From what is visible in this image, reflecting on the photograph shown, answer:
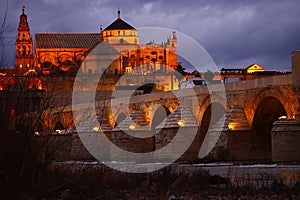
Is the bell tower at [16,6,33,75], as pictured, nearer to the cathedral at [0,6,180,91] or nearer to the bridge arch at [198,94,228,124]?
the cathedral at [0,6,180,91]

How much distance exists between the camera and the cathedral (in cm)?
9269

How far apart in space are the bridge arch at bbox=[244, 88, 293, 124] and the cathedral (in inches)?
2345

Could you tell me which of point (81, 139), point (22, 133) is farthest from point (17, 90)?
point (81, 139)

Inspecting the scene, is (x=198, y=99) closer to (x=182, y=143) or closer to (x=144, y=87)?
(x=182, y=143)

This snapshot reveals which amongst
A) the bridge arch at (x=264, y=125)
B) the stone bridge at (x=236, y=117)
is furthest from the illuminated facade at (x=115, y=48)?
the bridge arch at (x=264, y=125)

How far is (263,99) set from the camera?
25.6 meters

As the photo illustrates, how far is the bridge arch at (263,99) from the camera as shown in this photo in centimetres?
2336

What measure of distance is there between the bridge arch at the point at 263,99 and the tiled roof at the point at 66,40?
275 ft

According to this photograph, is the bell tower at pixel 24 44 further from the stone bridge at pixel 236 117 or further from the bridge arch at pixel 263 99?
the bridge arch at pixel 263 99

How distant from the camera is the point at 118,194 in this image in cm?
1370

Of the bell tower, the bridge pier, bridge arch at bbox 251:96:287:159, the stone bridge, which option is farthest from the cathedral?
the bridge pier

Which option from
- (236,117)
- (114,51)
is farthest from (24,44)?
(236,117)

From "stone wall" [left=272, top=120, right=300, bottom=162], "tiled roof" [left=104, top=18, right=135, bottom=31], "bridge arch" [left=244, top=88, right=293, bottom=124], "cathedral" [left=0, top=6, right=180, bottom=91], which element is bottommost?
"stone wall" [left=272, top=120, right=300, bottom=162]

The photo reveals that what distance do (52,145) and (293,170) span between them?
9.00 meters
